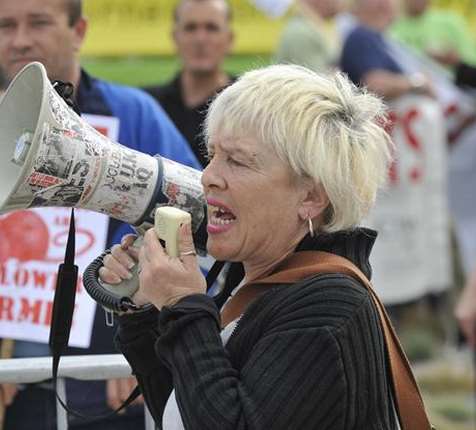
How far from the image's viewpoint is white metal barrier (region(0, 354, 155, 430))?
3125 millimetres

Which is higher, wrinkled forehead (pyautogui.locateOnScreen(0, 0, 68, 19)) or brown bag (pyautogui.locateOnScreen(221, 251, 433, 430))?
wrinkled forehead (pyautogui.locateOnScreen(0, 0, 68, 19))

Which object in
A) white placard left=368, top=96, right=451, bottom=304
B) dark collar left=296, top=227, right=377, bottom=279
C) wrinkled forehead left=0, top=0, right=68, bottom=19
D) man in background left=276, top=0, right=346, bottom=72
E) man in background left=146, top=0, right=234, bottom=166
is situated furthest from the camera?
white placard left=368, top=96, right=451, bottom=304

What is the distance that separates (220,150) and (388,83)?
580cm

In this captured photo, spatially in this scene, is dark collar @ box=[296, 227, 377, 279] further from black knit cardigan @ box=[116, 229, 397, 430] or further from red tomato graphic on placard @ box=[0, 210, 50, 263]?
red tomato graphic on placard @ box=[0, 210, 50, 263]

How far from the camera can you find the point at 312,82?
2.63 metres

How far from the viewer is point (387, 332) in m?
2.54

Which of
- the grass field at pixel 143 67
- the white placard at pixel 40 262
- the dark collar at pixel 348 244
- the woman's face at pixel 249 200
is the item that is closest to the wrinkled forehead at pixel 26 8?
the white placard at pixel 40 262

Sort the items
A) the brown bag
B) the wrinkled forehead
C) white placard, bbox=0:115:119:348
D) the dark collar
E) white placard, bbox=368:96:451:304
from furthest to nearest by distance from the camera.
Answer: white placard, bbox=368:96:451:304 → the wrinkled forehead → white placard, bbox=0:115:119:348 → the dark collar → the brown bag

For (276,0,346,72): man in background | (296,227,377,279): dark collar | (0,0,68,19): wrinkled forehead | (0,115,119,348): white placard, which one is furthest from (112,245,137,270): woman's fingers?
(276,0,346,72): man in background

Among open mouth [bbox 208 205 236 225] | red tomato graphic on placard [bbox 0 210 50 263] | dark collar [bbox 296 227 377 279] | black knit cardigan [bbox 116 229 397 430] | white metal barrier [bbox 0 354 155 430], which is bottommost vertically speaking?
white metal barrier [bbox 0 354 155 430]

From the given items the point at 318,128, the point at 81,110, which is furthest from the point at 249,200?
the point at 81,110

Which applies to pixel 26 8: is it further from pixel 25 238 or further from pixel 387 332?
pixel 387 332

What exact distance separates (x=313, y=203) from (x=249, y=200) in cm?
14

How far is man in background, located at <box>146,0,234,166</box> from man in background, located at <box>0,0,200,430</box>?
A: 1.81 metres
